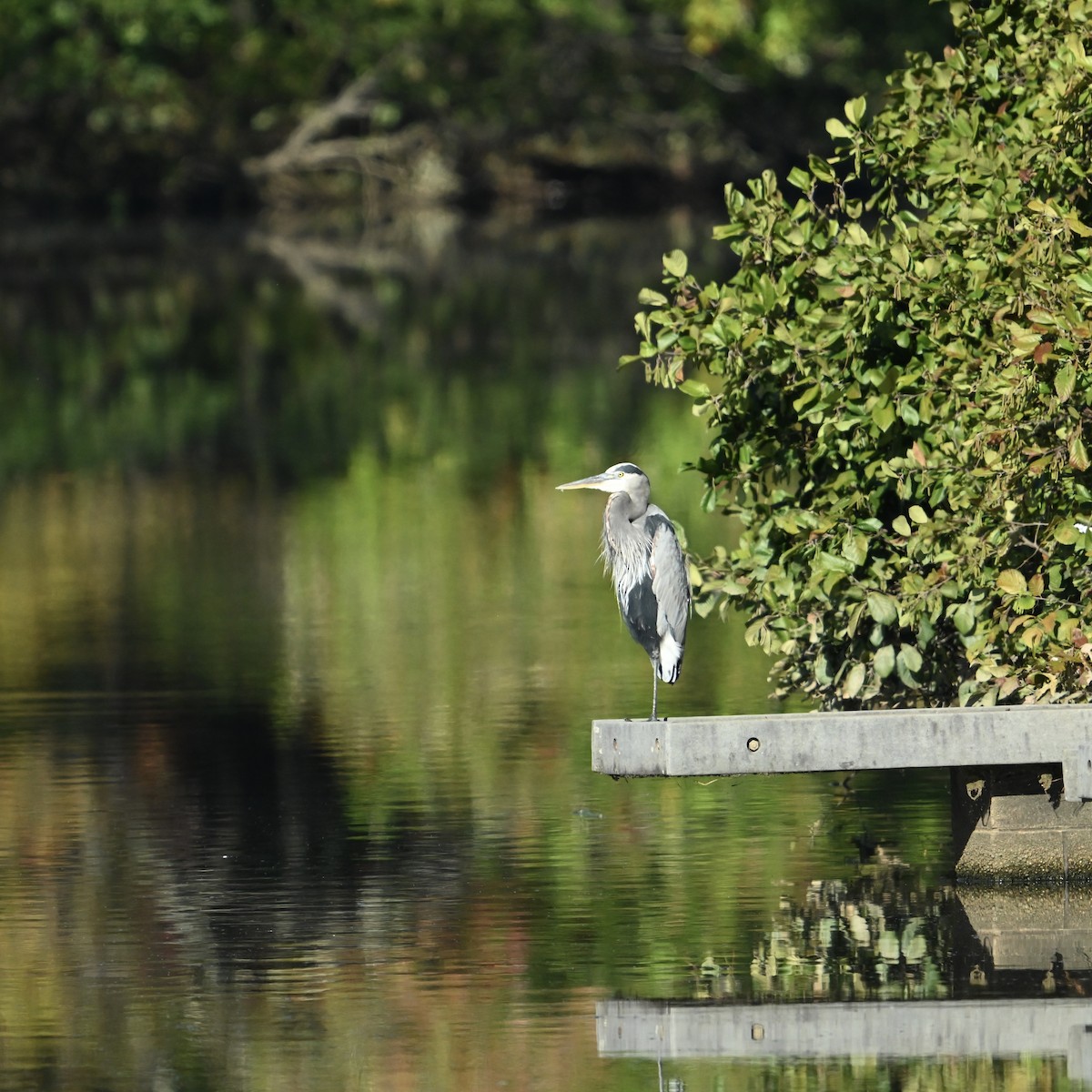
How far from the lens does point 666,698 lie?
44.5ft

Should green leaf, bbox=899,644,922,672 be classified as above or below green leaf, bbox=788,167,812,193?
below

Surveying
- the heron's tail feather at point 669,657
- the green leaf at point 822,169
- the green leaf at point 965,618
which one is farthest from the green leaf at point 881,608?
the green leaf at point 822,169

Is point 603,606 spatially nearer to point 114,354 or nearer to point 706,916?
point 706,916

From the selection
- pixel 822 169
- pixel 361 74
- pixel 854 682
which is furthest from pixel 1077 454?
pixel 361 74

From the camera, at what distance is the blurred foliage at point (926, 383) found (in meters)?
9.75

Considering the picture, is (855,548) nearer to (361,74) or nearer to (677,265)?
(677,265)

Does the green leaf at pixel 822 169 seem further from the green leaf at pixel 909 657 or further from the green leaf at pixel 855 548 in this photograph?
the green leaf at pixel 909 657

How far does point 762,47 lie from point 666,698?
58145mm

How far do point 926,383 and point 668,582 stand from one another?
112 cm

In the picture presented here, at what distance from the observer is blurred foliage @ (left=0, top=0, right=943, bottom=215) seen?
2611 inches

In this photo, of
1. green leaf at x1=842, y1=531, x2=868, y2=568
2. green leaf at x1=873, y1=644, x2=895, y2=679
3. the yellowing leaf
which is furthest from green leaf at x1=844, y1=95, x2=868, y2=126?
green leaf at x1=873, y1=644, x2=895, y2=679

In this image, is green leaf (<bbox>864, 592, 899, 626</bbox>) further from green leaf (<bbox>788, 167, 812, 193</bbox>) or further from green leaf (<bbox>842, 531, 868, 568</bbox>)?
green leaf (<bbox>788, 167, 812, 193</bbox>)

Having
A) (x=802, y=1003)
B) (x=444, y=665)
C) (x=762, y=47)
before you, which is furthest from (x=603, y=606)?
(x=762, y=47)

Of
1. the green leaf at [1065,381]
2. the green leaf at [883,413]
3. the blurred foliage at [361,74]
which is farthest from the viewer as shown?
the blurred foliage at [361,74]
